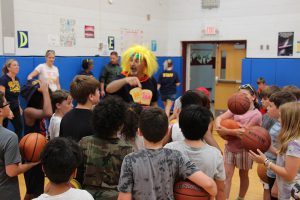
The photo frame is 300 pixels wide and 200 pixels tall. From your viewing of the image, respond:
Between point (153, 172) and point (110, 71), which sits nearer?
point (153, 172)

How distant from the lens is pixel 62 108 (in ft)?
11.5

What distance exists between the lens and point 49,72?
7.25 m

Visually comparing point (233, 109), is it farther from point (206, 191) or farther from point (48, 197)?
point (48, 197)

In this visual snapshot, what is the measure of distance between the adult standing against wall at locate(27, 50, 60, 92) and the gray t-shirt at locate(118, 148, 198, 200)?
5518 mm

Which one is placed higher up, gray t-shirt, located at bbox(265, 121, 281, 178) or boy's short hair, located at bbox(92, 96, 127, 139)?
boy's short hair, located at bbox(92, 96, 127, 139)

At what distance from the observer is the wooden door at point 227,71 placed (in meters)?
10.5

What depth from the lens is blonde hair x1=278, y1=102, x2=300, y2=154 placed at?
8.08 ft

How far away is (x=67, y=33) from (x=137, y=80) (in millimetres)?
5228

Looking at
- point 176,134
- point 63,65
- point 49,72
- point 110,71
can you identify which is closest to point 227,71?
point 110,71

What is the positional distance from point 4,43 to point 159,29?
550 centimetres

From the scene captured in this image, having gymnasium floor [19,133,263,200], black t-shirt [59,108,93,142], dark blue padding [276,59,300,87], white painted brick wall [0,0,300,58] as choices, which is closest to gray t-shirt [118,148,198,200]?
black t-shirt [59,108,93,142]

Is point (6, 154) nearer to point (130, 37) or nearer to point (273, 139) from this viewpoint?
point (273, 139)

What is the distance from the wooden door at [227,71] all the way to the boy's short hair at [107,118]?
8.73 m

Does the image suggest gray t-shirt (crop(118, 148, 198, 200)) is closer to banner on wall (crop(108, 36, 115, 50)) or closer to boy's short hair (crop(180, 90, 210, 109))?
boy's short hair (crop(180, 90, 210, 109))
